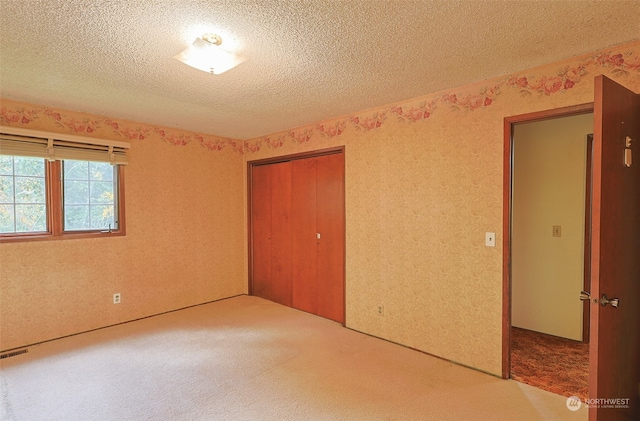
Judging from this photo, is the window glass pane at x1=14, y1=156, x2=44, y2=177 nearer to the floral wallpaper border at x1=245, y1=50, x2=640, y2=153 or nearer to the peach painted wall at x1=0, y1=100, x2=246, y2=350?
the peach painted wall at x1=0, y1=100, x2=246, y2=350

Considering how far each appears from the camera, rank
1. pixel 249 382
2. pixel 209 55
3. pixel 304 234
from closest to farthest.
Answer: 1. pixel 209 55
2. pixel 249 382
3. pixel 304 234

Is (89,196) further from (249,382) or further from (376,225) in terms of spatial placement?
(376,225)

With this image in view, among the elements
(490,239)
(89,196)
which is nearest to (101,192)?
(89,196)

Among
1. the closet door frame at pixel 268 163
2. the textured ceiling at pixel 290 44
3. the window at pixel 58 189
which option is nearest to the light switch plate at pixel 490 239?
the textured ceiling at pixel 290 44

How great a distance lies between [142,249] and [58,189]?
102 cm

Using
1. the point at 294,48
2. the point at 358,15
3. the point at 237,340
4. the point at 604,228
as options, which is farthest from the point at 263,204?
the point at 604,228

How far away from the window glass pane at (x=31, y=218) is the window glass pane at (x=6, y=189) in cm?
10

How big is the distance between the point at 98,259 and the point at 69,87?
176cm

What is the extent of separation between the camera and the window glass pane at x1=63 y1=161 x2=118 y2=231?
3252 millimetres

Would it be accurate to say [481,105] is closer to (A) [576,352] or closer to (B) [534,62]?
(B) [534,62]

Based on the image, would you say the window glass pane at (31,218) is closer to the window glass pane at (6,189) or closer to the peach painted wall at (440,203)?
the window glass pane at (6,189)

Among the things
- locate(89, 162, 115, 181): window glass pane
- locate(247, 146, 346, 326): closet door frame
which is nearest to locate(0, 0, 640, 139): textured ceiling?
locate(89, 162, 115, 181): window glass pane

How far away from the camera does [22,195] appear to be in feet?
9.79

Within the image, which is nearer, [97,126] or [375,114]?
[375,114]
